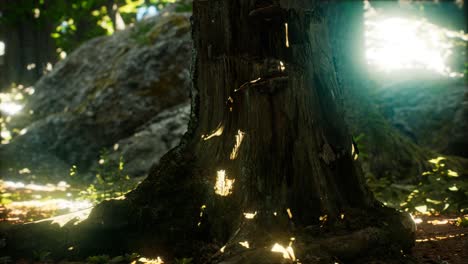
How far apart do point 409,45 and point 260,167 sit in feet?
33.6

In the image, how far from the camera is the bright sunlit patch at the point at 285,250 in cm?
298

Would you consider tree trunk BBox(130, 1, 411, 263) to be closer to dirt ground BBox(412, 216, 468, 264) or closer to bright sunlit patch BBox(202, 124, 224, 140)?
bright sunlit patch BBox(202, 124, 224, 140)

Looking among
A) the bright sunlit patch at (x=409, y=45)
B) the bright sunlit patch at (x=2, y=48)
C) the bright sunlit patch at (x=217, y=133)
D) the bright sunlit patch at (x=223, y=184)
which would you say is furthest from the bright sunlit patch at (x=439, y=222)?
the bright sunlit patch at (x=2, y=48)

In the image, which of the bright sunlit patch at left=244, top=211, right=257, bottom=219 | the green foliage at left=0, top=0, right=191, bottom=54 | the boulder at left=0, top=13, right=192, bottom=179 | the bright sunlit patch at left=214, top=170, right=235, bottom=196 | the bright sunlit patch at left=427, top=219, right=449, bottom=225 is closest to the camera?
the bright sunlit patch at left=244, top=211, right=257, bottom=219

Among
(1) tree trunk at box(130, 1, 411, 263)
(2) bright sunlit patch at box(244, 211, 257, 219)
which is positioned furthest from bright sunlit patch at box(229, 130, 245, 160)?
(2) bright sunlit patch at box(244, 211, 257, 219)

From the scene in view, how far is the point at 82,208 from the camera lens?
5.71 metres

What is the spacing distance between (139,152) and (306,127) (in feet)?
20.6

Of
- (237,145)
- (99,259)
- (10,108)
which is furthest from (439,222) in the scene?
(10,108)

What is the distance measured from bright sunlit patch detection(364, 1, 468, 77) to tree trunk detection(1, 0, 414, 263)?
835cm

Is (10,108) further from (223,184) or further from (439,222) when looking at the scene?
(439,222)

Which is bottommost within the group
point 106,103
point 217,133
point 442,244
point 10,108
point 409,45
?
point 442,244

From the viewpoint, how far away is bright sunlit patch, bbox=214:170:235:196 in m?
3.55

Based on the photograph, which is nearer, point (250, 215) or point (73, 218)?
point (250, 215)

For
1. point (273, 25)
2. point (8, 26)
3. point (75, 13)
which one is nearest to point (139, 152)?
point (273, 25)
